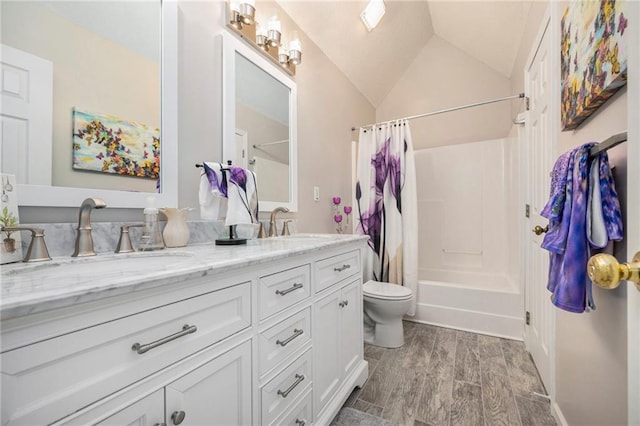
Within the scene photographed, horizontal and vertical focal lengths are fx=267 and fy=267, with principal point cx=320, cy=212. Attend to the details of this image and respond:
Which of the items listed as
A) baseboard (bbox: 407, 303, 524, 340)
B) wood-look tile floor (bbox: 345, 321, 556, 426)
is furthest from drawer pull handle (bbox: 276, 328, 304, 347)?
baseboard (bbox: 407, 303, 524, 340)

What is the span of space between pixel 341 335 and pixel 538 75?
1.98 metres

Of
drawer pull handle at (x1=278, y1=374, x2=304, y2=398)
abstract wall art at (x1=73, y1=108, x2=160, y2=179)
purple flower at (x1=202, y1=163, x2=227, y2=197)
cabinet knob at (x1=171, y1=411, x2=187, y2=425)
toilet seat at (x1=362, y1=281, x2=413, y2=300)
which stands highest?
abstract wall art at (x1=73, y1=108, x2=160, y2=179)

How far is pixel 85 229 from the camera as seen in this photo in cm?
85

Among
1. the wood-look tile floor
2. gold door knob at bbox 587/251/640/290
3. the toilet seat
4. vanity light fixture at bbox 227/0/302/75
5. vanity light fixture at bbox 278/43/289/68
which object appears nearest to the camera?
gold door knob at bbox 587/251/640/290

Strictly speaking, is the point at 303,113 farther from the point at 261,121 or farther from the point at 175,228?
the point at 175,228

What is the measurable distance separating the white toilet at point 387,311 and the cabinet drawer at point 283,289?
1.04 m

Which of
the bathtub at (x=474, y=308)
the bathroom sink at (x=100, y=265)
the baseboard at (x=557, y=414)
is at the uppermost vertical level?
the bathroom sink at (x=100, y=265)

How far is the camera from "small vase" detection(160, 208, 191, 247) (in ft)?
3.53

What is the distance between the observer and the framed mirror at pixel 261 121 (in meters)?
1.41

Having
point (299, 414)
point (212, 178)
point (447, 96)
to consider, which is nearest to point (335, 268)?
point (299, 414)

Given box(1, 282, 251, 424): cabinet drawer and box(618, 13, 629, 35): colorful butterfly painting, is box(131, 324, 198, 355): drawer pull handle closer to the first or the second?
box(1, 282, 251, 424): cabinet drawer

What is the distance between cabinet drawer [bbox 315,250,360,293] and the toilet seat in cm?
52

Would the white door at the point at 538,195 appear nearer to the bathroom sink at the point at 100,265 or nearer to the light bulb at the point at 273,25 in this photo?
the light bulb at the point at 273,25

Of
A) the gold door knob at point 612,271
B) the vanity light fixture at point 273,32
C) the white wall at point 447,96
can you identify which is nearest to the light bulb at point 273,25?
the vanity light fixture at point 273,32
